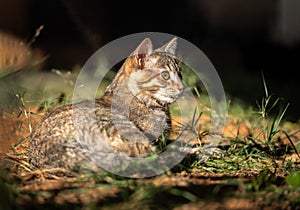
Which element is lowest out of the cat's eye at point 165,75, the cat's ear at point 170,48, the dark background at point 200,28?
the dark background at point 200,28

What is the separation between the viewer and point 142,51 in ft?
12.3

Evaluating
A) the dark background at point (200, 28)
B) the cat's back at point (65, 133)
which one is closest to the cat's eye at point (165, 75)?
A: the cat's back at point (65, 133)

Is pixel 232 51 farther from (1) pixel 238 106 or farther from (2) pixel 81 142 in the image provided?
(2) pixel 81 142

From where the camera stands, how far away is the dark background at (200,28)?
866 cm

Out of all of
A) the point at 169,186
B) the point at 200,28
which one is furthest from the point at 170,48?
the point at 200,28

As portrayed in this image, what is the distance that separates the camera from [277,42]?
9727 mm

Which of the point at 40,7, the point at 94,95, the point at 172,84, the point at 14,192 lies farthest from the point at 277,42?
the point at 14,192

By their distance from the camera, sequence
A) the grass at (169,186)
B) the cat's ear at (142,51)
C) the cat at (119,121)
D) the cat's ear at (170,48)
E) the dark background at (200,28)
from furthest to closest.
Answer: the dark background at (200,28), the cat's ear at (170,48), the cat's ear at (142,51), the cat at (119,121), the grass at (169,186)

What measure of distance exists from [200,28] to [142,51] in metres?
7.23

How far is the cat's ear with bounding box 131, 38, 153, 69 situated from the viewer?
12.2ft

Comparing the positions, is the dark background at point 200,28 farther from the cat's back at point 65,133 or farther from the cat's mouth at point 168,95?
the cat's back at point 65,133

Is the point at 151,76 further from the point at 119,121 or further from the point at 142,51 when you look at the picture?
the point at 119,121

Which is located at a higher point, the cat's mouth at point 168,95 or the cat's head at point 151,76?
the cat's head at point 151,76

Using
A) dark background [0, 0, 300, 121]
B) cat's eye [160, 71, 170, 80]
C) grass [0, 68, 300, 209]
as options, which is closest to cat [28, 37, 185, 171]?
cat's eye [160, 71, 170, 80]
